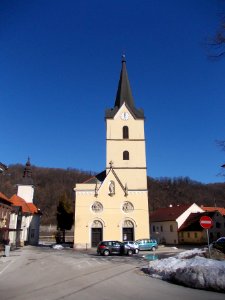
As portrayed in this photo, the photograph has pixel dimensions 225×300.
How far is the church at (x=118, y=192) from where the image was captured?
4269cm

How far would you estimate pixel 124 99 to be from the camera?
51.2 meters

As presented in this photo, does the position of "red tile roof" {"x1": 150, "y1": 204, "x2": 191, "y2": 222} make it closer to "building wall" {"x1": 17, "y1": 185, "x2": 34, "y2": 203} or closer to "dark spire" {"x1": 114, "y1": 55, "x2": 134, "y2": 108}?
"dark spire" {"x1": 114, "y1": 55, "x2": 134, "y2": 108}

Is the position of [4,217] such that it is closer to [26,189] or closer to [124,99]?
[124,99]

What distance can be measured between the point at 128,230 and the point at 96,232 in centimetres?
448

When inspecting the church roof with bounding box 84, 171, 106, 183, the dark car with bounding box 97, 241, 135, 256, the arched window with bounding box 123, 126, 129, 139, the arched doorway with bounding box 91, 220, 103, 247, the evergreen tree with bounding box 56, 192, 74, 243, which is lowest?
the dark car with bounding box 97, 241, 135, 256

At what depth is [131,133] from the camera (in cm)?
4875

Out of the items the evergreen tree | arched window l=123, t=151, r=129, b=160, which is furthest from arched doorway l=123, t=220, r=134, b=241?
the evergreen tree

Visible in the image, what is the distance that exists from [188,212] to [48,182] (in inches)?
4561

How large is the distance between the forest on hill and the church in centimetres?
7615

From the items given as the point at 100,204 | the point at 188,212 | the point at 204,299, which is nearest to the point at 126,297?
the point at 204,299

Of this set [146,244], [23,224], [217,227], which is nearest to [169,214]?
[217,227]

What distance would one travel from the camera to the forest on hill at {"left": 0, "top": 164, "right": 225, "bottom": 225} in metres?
129

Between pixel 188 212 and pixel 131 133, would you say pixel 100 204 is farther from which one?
pixel 188 212

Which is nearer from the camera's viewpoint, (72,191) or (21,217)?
(21,217)
